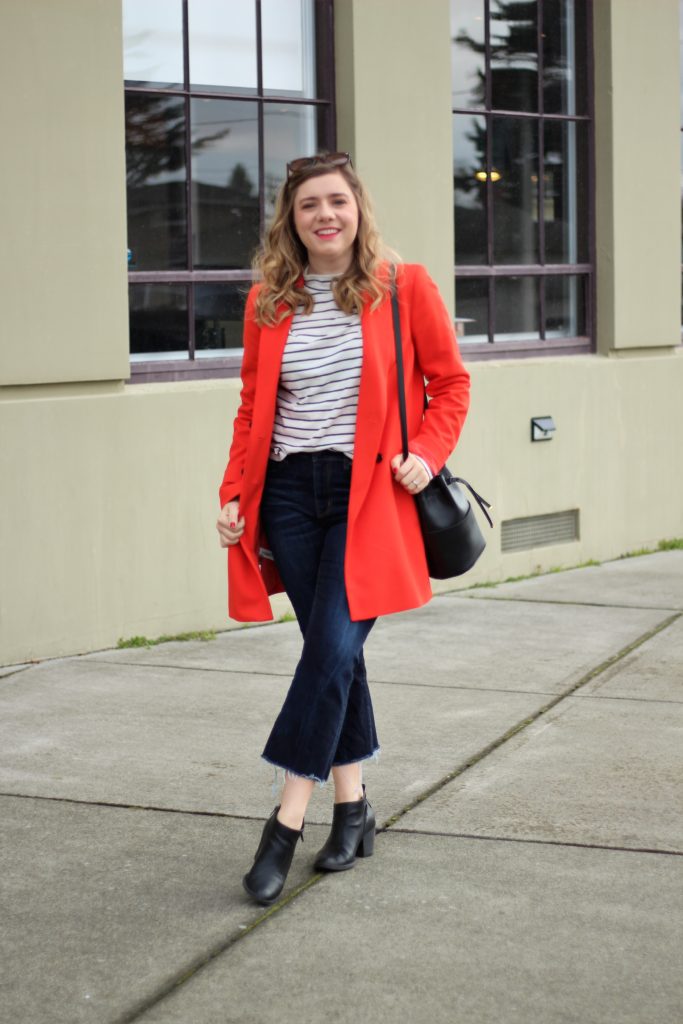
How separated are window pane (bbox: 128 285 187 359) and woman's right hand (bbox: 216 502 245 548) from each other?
3.33 m

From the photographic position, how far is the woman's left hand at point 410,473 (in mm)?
4078

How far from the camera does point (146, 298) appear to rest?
24.6ft

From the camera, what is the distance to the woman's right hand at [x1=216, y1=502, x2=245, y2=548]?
4250mm

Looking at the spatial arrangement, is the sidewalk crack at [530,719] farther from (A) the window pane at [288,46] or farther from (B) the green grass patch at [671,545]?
(A) the window pane at [288,46]

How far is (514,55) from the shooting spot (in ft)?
29.9

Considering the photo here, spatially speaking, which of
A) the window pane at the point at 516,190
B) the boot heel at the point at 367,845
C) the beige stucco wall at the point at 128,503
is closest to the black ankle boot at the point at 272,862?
the boot heel at the point at 367,845

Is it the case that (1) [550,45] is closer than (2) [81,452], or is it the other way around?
(2) [81,452]

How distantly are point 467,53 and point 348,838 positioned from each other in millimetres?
5793

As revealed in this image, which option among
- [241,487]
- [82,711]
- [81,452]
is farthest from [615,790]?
[81,452]

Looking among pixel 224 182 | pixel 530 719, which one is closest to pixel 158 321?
pixel 224 182

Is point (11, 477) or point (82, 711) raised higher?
point (11, 477)

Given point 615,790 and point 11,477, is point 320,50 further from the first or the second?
point 615,790

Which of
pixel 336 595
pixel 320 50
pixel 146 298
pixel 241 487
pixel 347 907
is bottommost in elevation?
pixel 347 907

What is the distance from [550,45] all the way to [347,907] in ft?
21.8
